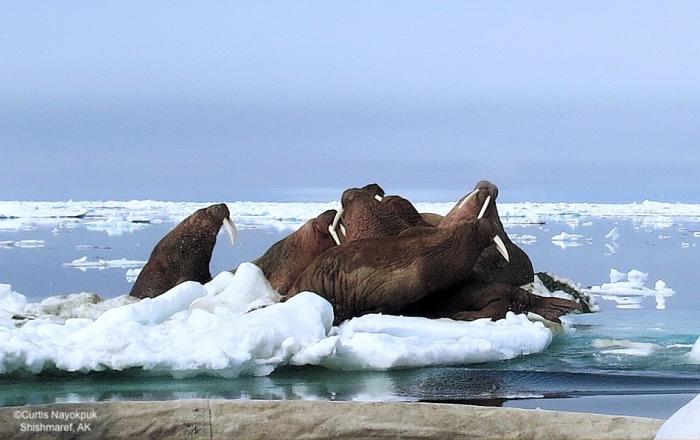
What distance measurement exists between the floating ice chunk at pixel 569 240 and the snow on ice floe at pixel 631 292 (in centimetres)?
616

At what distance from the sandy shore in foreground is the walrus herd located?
2.84 metres

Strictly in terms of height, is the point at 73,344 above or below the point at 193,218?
below

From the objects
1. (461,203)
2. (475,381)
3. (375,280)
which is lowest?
(475,381)

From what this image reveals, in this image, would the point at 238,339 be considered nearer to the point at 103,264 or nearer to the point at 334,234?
the point at 334,234

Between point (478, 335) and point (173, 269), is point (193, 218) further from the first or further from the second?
point (478, 335)

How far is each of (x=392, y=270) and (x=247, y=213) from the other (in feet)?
70.5

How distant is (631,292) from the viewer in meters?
10.2

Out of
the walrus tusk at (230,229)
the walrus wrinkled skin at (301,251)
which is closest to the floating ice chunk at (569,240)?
the walrus tusk at (230,229)

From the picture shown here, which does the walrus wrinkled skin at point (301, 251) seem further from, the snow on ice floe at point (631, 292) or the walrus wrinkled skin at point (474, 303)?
the snow on ice floe at point (631, 292)

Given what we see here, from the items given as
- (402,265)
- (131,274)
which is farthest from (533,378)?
(131,274)

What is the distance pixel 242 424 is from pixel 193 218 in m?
4.96

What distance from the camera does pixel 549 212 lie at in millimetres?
29750

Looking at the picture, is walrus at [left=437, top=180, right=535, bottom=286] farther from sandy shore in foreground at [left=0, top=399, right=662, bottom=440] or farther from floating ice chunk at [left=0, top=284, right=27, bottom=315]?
sandy shore in foreground at [left=0, top=399, right=662, bottom=440]

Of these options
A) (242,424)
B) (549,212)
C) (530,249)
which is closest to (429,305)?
(242,424)
